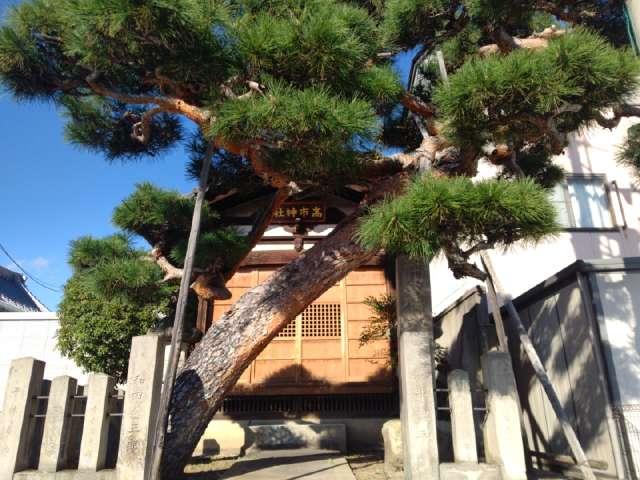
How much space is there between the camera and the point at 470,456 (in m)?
4.22

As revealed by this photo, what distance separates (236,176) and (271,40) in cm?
271

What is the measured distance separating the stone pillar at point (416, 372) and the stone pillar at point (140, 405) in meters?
2.20

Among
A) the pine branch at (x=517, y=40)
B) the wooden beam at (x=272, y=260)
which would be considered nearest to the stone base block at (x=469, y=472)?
the pine branch at (x=517, y=40)

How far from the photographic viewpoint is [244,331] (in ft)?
15.3

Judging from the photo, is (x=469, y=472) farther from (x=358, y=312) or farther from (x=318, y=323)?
(x=318, y=323)

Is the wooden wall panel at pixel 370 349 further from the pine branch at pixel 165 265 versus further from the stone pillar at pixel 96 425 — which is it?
the stone pillar at pixel 96 425

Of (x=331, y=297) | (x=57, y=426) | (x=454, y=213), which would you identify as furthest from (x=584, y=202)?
(x=57, y=426)

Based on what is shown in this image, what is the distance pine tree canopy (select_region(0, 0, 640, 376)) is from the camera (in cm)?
356

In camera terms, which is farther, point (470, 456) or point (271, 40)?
point (470, 456)

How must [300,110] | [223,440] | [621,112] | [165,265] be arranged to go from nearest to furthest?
[300,110] → [621,112] → [165,265] → [223,440]

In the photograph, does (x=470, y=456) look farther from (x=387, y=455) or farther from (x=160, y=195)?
(x=160, y=195)

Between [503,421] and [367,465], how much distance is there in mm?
1913

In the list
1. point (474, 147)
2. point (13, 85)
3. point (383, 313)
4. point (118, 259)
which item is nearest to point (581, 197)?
point (383, 313)

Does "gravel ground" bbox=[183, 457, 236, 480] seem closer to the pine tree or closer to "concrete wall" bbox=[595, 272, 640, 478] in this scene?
the pine tree
